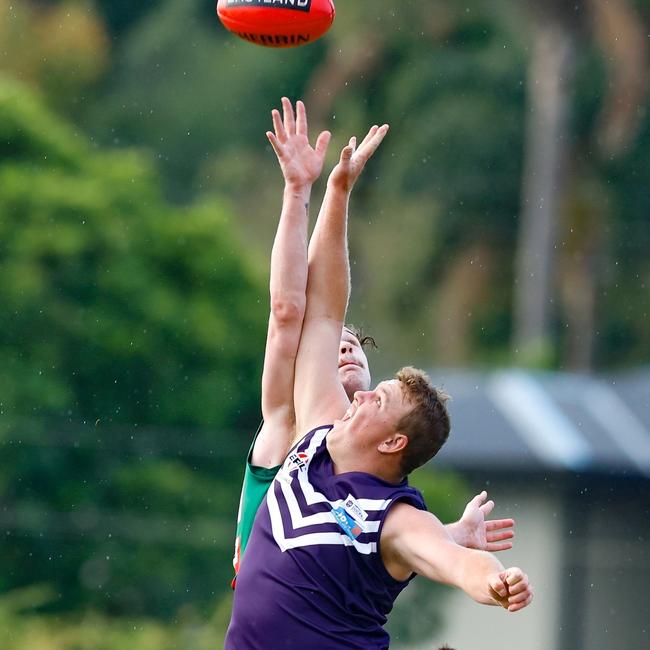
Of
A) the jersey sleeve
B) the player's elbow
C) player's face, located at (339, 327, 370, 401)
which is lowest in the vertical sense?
the jersey sleeve

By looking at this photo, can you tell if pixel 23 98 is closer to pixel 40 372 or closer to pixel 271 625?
pixel 40 372

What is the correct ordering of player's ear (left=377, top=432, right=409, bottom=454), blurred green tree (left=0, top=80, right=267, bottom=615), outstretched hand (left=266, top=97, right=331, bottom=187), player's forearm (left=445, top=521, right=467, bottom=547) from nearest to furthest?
1. player's ear (left=377, top=432, right=409, bottom=454)
2. player's forearm (left=445, top=521, right=467, bottom=547)
3. outstretched hand (left=266, top=97, right=331, bottom=187)
4. blurred green tree (left=0, top=80, right=267, bottom=615)

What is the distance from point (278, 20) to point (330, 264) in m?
1.19

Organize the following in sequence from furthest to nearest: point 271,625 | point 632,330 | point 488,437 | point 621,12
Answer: point 632,330 < point 621,12 < point 488,437 < point 271,625

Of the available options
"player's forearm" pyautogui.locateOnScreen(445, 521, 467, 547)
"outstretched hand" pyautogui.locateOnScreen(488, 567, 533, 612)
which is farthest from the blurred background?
"outstretched hand" pyautogui.locateOnScreen(488, 567, 533, 612)

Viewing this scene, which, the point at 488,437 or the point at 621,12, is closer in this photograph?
the point at 488,437

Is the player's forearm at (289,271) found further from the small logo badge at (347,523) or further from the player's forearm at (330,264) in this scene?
the small logo badge at (347,523)

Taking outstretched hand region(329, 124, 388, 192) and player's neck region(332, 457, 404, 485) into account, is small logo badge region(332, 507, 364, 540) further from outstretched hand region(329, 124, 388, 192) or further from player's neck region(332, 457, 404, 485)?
outstretched hand region(329, 124, 388, 192)

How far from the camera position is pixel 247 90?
112ft

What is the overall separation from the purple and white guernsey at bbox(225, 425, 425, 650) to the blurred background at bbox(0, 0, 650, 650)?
27.8 ft

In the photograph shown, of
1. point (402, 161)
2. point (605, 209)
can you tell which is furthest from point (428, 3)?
point (605, 209)

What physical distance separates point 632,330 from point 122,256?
19.7 meters

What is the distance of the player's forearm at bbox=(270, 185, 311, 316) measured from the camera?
5312 millimetres

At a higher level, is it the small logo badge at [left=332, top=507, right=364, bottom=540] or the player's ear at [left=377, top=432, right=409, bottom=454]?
the player's ear at [left=377, top=432, right=409, bottom=454]
